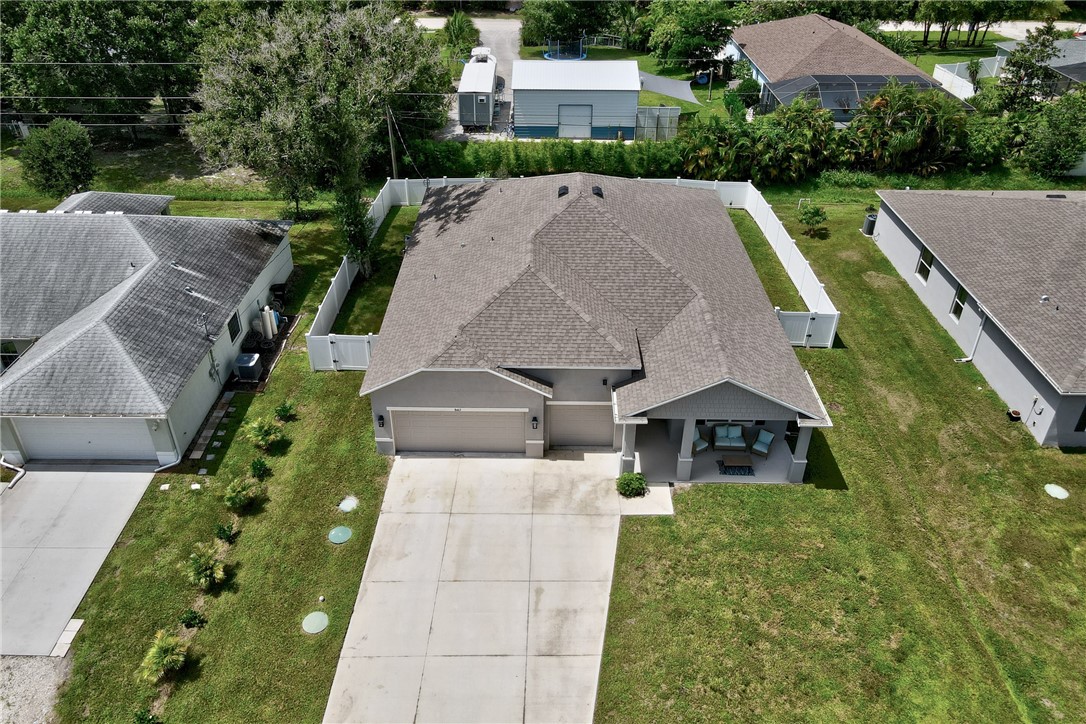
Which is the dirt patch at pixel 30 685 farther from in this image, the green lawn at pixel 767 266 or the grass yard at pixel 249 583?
the green lawn at pixel 767 266

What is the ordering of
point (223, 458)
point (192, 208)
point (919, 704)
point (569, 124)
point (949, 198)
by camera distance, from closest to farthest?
point (919, 704)
point (223, 458)
point (949, 198)
point (192, 208)
point (569, 124)

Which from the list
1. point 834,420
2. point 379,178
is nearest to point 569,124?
point 379,178

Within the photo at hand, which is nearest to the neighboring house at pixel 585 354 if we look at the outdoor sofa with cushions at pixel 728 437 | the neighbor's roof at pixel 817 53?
the outdoor sofa with cushions at pixel 728 437

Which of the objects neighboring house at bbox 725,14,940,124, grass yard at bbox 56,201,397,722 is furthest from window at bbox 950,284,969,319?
grass yard at bbox 56,201,397,722

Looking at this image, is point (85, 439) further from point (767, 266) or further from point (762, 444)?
point (767, 266)

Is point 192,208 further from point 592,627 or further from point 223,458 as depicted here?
point 592,627

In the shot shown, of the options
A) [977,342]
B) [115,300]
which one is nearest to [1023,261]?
[977,342]
